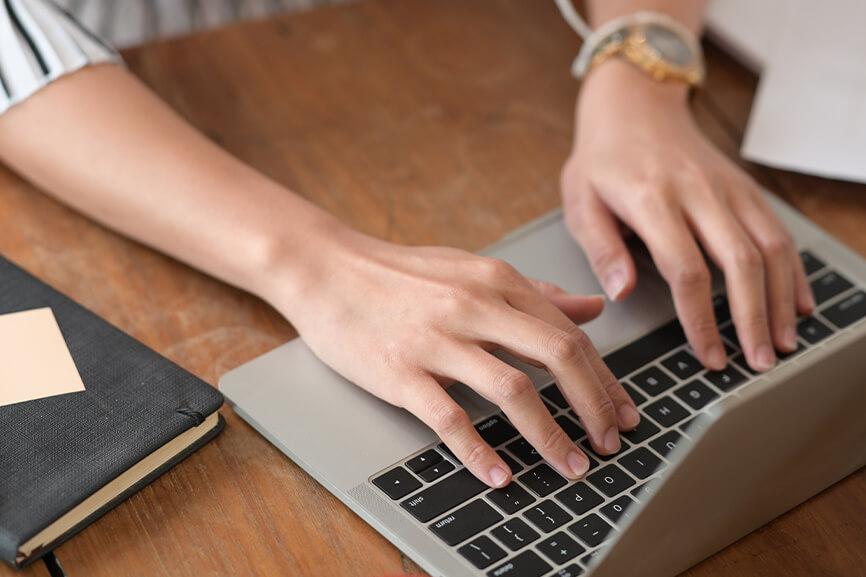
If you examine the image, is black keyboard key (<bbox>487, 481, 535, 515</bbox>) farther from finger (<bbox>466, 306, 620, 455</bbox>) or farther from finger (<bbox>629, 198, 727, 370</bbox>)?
finger (<bbox>629, 198, 727, 370</bbox>)

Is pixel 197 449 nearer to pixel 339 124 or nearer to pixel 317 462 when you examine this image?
pixel 317 462

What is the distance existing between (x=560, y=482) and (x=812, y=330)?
26 centimetres

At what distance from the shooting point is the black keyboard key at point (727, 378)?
723 mm

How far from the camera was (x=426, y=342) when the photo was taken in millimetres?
686

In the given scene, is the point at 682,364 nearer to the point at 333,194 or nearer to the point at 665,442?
the point at 665,442

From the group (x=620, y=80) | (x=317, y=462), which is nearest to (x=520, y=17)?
(x=620, y=80)

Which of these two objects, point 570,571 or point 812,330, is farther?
point 812,330

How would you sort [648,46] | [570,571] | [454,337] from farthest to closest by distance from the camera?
[648,46] < [454,337] < [570,571]

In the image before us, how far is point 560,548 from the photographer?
596mm

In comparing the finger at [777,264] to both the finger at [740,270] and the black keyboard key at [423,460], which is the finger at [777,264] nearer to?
the finger at [740,270]

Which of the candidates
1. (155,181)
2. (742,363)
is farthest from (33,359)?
(742,363)

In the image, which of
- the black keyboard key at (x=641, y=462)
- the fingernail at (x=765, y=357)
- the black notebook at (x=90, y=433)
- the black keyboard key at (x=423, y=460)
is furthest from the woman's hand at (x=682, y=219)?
the black notebook at (x=90, y=433)

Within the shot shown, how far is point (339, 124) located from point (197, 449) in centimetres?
38

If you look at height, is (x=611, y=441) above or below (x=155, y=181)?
below
